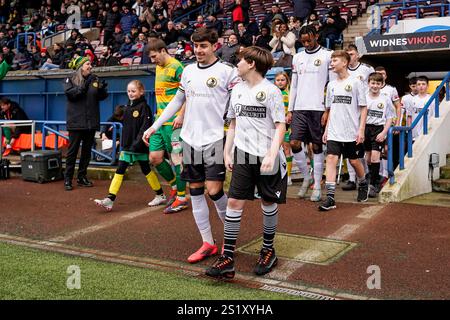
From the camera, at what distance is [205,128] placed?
5.18m

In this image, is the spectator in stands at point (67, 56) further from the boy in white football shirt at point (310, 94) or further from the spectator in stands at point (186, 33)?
the boy in white football shirt at point (310, 94)

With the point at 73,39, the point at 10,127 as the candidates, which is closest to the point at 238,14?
the point at 73,39

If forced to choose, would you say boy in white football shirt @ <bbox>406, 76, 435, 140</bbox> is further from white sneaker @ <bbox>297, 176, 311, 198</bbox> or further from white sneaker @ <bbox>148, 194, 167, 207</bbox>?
white sneaker @ <bbox>148, 194, 167, 207</bbox>

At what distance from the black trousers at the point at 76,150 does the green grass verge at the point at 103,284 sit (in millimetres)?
4191

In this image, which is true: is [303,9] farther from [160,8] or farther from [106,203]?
[106,203]

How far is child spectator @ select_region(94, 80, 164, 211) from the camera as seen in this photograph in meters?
7.37

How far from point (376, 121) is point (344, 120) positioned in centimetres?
141

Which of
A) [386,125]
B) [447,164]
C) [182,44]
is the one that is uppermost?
[182,44]

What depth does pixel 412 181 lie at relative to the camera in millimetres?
7547

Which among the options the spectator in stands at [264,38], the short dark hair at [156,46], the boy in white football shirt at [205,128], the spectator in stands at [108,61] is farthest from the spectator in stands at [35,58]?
the boy in white football shirt at [205,128]

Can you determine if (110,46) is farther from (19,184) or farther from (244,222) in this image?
(244,222)

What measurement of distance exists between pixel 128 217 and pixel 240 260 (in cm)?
234
